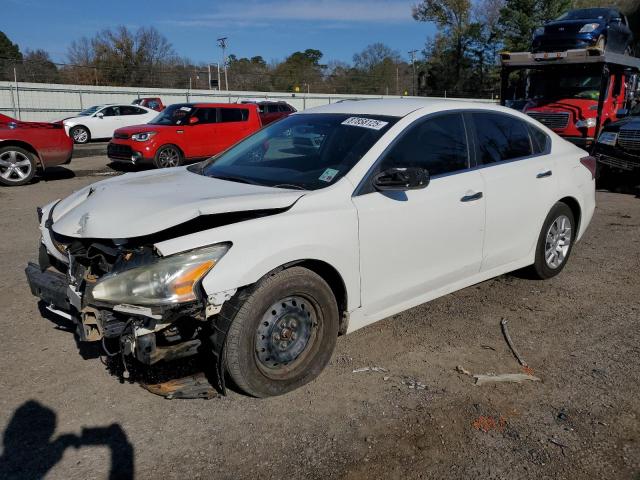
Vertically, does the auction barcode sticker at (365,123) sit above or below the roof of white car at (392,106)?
below

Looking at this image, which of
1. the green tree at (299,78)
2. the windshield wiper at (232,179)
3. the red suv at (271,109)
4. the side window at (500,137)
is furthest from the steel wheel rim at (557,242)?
the green tree at (299,78)

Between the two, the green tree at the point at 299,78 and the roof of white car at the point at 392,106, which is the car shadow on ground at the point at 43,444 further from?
the green tree at the point at 299,78

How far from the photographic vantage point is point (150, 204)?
3.22 m

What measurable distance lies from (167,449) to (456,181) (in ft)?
8.64

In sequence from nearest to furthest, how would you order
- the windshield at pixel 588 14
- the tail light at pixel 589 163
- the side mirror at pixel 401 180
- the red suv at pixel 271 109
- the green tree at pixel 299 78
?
the side mirror at pixel 401 180
the tail light at pixel 589 163
the windshield at pixel 588 14
the red suv at pixel 271 109
the green tree at pixel 299 78

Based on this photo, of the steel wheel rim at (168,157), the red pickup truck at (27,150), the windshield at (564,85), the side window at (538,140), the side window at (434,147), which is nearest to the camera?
the side window at (434,147)

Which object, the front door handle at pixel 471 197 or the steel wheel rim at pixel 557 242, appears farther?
the steel wheel rim at pixel 557 242

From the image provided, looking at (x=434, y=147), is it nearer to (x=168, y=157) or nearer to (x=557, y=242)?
(x=557, y=242)

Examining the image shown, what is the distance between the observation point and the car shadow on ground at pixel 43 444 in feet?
8.75

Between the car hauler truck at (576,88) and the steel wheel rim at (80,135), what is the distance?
17.0 m

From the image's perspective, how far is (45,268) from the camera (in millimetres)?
3586

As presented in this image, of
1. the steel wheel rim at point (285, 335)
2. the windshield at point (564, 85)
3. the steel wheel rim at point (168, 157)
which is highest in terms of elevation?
the windshield at point (564, 85)

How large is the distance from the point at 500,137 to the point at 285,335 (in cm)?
260

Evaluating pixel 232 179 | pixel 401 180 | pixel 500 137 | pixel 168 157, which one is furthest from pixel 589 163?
pixel 168 157
